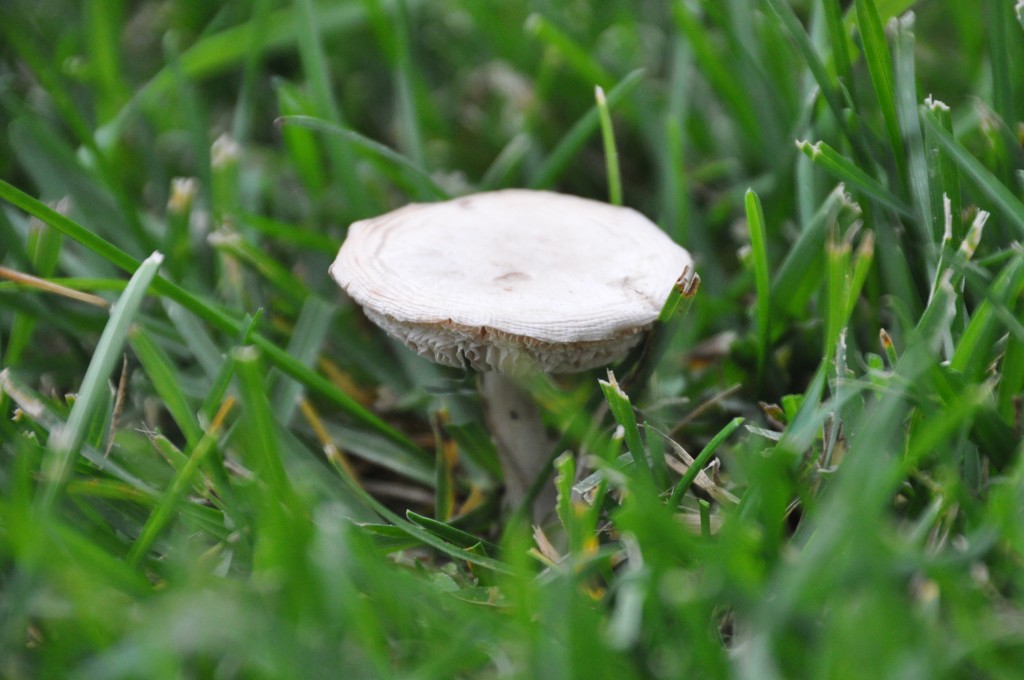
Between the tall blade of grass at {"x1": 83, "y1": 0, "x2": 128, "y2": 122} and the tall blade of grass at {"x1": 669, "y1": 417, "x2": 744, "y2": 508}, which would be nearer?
the tall blade of grass at {"x1": 669, "y1": 417, "x2": 744, "y2": 508}

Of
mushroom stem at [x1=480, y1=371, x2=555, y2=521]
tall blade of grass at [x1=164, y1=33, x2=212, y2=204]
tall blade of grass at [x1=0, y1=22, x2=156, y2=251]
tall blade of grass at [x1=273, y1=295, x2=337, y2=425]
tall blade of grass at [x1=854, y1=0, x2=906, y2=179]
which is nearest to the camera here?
tall blade of grass at [x1=854, y1=0, x2=906, y2=179]

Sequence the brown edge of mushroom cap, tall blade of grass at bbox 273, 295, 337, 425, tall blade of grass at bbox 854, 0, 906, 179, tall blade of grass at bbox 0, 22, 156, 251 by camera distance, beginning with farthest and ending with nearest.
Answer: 1. tall blade of grass at bbox 0, 22, 156, 251
2. tall blade of grass at bbox 273, 295, 337, 425
3. tall blade of grass at bbox 854, 0, 906, 179
4. the brown edge of mushroom cap

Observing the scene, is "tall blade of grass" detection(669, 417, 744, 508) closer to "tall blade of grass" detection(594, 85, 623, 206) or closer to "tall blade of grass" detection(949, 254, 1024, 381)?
"tall blade of grass" detection(949, 254, 1024, 381)

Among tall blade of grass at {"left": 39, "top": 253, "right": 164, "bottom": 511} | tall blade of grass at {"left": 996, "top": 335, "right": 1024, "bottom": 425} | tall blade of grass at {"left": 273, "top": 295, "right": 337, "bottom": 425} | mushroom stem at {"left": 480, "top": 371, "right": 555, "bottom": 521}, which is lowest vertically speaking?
mushroom stem at {"left": 480, "top": 371, "right": 555, "bottom": 521}

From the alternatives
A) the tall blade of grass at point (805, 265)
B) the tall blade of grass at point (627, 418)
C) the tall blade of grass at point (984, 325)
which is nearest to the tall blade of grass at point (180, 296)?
the tall blade of grass at point (627, 418)

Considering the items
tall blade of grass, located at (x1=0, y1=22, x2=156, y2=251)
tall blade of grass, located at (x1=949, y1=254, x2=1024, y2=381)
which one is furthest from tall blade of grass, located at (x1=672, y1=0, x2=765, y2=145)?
tall blade of grass, located at (x1=0, y1=22, x2=156, y2=251)

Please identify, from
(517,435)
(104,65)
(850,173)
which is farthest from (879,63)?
(104,65)

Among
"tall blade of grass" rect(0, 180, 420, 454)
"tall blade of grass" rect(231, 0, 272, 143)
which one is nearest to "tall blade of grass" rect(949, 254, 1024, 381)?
"tall blade of grass" rect(0, 180, 420, 454)

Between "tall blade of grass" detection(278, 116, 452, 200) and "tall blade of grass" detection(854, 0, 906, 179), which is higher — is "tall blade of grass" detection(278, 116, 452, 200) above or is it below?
below

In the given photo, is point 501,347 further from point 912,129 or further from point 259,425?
point 912,129
